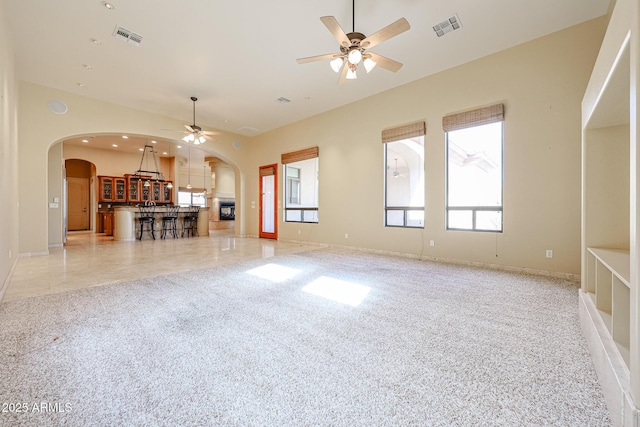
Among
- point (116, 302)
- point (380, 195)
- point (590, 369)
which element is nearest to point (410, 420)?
point (590, 369)

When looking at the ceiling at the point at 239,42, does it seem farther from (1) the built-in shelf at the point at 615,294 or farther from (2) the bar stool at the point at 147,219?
(2) the bar stool at the point at 147,219

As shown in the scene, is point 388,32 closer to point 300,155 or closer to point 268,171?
point 300,155

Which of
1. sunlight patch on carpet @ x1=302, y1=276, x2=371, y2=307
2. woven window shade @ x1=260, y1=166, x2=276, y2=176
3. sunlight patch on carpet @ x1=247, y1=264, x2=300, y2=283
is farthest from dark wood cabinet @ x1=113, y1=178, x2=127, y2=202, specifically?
sunlight patch on carpet @ x1=302, y1=276, x2=371, y2=307

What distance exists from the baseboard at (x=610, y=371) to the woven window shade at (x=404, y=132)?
416cm

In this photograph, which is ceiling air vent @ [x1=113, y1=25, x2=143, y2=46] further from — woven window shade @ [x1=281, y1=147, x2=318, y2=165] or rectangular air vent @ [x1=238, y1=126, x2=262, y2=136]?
rectangular air vent @ [x1=238, y1=126, x2=262, y2=136]

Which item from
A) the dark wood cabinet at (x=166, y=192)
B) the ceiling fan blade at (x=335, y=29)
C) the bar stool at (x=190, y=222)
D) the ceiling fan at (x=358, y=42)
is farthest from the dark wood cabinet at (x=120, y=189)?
the ceiling fan blade at (x=335, y=29)

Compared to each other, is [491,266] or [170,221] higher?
[170,221]

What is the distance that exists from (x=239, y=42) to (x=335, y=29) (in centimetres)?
205

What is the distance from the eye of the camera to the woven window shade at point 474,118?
4555 millimetres

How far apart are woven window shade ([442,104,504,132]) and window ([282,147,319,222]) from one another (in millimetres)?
3475

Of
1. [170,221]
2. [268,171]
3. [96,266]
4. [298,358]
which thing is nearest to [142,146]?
[170,221]

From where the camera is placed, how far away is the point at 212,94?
6324mm

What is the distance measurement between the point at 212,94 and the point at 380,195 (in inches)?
177

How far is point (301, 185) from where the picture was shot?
8398 millimetres
